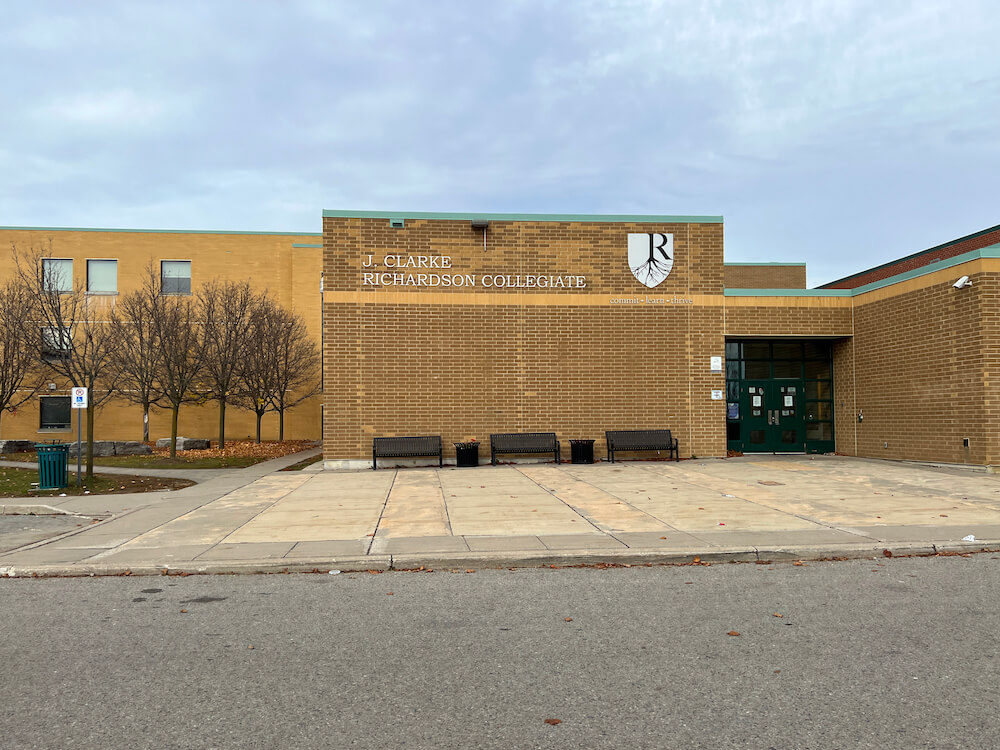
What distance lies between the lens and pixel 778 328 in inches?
781

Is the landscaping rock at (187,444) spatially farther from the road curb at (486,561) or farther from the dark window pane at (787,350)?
the dark window pane at (787,350)

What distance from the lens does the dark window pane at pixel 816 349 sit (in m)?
21.0

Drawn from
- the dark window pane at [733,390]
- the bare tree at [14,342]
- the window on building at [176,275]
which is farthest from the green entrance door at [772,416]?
the window on building at [176,275]

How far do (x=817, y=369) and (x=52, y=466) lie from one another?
19.7m

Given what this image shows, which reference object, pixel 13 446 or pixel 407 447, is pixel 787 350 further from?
pixel 13 446

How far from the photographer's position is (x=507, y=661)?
473 centimetres

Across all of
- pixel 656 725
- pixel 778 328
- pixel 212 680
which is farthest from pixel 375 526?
→ pixel 778 328

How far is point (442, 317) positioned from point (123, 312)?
1571 cm

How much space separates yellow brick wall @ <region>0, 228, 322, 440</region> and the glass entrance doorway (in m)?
19.9

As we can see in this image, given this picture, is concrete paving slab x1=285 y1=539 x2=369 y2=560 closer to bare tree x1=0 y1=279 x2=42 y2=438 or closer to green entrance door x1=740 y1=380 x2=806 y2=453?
green entrance door x1=740 y1=380 x2=806 y2=453

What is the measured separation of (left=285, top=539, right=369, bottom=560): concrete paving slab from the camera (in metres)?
7.90

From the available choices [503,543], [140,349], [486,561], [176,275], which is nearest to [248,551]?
[486,561]

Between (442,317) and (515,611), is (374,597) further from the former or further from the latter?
(442,317)

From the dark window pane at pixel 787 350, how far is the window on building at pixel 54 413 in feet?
96.7
